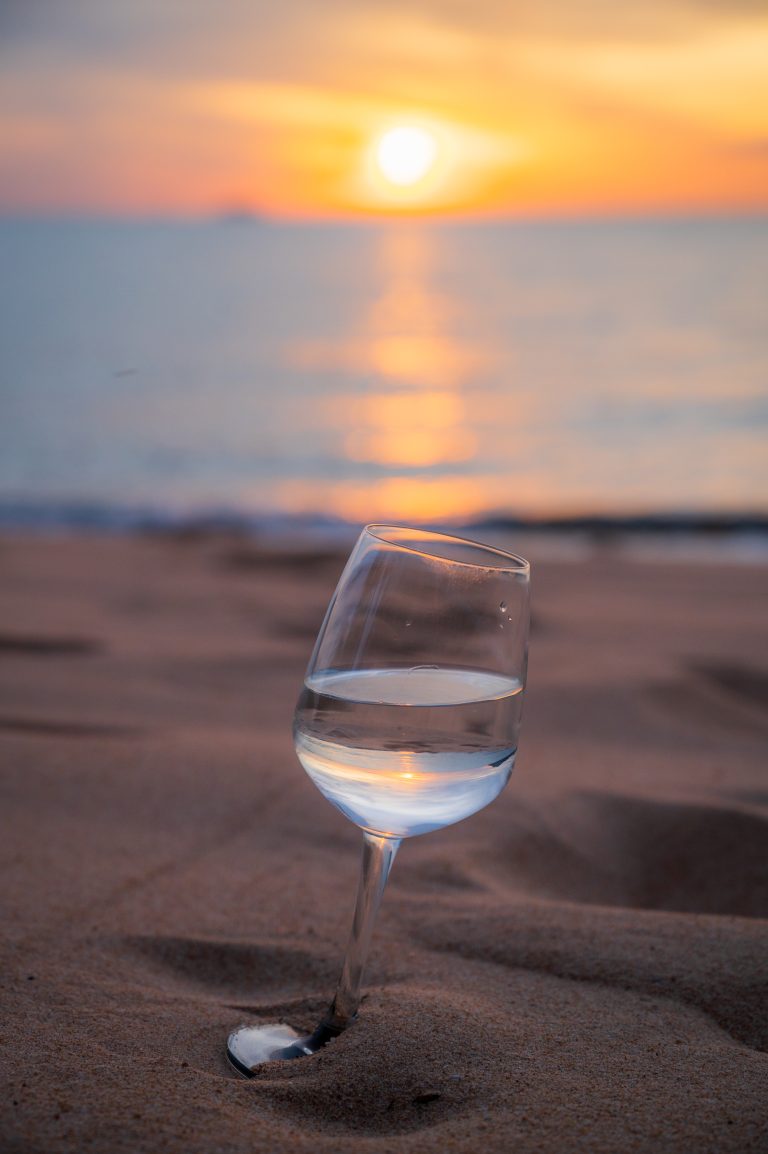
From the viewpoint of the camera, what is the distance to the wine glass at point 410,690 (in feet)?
4.05

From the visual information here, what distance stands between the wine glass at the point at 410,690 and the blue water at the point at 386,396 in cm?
65

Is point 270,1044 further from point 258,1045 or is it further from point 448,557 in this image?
point 448,557

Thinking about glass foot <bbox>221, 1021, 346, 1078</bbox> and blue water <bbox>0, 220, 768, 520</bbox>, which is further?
blue water <bbox>0, 220, 768, 520</bbox>

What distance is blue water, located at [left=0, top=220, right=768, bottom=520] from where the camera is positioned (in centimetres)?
1119

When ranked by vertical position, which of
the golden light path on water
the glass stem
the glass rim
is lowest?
the glass stem

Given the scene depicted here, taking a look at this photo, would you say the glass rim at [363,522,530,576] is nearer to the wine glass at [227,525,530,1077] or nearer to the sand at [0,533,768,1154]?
the wine glass at [227,525,530,1077]

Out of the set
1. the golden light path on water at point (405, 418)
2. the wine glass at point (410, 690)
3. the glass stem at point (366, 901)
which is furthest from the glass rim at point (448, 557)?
the golden light path on water at point (405, 418)

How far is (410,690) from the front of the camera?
50.5 inches

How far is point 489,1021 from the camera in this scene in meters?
1.50

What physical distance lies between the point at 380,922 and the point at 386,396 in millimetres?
16488

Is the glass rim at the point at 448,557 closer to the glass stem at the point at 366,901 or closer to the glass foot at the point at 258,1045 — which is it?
the glass stem at the point at 366,901

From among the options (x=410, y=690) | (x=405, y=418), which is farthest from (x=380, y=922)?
(x=405, y=418)

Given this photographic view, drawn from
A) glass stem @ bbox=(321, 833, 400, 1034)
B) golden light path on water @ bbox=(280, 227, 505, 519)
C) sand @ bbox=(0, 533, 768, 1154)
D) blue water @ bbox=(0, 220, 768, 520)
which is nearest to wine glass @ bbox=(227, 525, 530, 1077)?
glass stem @ bbox=(321, 833, 400, 1034)

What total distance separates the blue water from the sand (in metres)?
0.96
